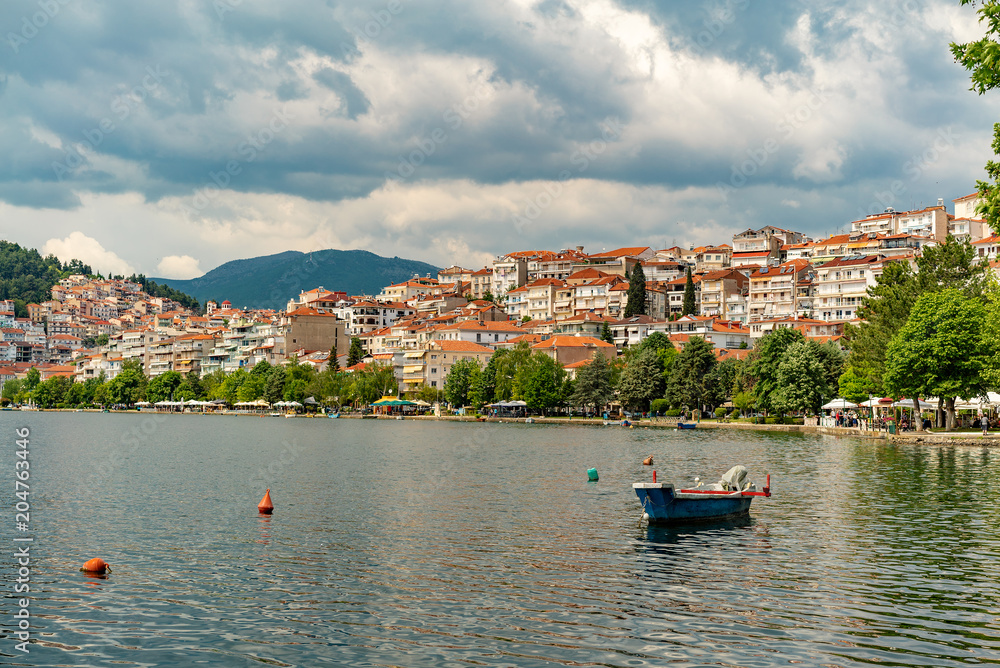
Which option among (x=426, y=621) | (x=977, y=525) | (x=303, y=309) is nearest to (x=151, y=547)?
(x=426, y=621)

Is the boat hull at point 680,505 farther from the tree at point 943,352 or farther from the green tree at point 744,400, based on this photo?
the green tree at point 744,400

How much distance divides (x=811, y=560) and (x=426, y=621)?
10.2m

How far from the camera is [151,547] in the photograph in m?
22.6

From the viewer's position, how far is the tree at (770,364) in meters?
85.4

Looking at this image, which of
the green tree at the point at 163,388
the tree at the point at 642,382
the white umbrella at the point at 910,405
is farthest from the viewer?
the green tree at the point at 163,388

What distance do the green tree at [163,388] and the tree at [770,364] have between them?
128342 millimetres

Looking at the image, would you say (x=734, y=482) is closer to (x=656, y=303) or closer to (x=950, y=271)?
(x=950, y=271)

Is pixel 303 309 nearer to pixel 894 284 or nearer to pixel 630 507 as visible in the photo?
pixel 894 284

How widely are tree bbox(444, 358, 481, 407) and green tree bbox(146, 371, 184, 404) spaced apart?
72.3 meters

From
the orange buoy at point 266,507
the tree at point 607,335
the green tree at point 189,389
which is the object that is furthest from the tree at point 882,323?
the green tree at point 189,389

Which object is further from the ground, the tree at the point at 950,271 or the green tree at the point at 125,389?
the tree at the point at 950,271

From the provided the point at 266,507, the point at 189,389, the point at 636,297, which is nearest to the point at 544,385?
the point at 636,297

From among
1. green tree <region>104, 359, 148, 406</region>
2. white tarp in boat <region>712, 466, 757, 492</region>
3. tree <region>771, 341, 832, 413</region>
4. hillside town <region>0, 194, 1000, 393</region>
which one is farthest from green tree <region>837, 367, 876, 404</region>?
green tree <region>104, 359, 148, 406</region>

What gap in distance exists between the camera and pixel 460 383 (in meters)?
133
